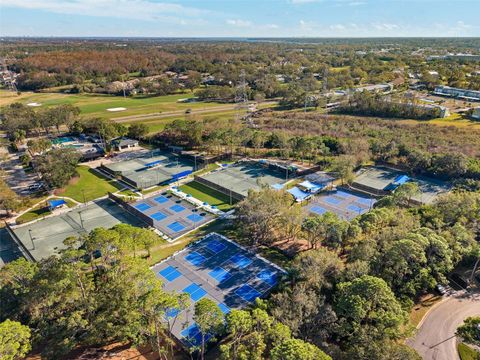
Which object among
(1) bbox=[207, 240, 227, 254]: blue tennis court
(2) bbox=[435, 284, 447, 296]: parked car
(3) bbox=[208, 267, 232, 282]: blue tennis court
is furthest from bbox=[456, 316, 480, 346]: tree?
(1) bbox=[207, 240, 227, 254]: blue tennis court

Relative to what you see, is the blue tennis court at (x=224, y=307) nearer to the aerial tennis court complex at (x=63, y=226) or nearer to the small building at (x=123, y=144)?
the aerial tennis court complex at (x=63, y=226)

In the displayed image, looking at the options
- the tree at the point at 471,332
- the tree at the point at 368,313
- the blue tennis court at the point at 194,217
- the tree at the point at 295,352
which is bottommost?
the blue tennis court at the point at 194,217

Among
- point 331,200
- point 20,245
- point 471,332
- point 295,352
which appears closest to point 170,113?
point 331,200

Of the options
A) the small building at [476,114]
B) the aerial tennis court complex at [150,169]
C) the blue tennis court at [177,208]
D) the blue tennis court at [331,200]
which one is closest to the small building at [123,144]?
the aerial tennis court complex at [150,169]

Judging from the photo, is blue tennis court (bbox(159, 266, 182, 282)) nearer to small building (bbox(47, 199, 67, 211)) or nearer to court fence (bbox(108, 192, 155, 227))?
court fence (bbox(108, 192, 155, 227))

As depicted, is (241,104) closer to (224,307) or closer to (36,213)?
(36,213)
